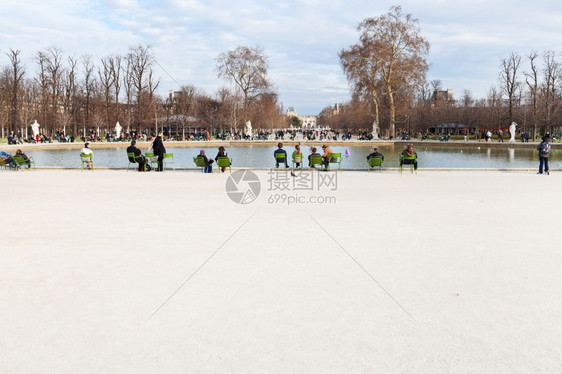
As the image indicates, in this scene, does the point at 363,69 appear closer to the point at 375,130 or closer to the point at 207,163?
the point at 375,130

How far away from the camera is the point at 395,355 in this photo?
3.43 meters

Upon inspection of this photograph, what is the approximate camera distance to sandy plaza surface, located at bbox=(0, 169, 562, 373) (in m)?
3.43

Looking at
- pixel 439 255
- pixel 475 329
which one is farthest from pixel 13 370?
pixel 439 255

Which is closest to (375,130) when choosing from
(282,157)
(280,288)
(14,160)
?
(282,157)

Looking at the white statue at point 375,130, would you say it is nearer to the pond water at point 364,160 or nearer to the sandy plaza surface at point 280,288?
the pond water at point 364,160

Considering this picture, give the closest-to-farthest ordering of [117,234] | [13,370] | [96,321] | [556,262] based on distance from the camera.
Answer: [13,370], [96,321], [556,262], [117,234]

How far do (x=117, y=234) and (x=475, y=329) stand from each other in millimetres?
5177

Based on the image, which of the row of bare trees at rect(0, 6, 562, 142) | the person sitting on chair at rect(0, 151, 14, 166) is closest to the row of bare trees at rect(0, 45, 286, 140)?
the row of bare trees at rect(0, 6, 562, 142)

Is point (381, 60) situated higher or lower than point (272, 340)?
higher

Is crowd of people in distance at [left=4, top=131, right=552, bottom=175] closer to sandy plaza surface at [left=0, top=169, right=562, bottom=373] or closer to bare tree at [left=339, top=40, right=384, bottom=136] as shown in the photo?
sandy plaza surface at [left=0, top=169, right=562, bottom=373]

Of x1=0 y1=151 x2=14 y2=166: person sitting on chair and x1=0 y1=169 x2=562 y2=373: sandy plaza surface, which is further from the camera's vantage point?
x1=0 y1=151 x2=14 y2=166: person sitting on chair

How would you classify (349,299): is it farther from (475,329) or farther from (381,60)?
(381,60)

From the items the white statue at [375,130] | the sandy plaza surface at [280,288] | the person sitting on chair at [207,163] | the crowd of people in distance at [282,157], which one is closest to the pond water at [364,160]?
the crowd of people in distance at [282,157]

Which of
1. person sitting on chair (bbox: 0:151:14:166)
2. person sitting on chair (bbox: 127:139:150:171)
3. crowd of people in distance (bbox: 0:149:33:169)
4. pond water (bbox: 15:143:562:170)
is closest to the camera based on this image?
person sitting on chair (bbox: 127:139:150:171)
